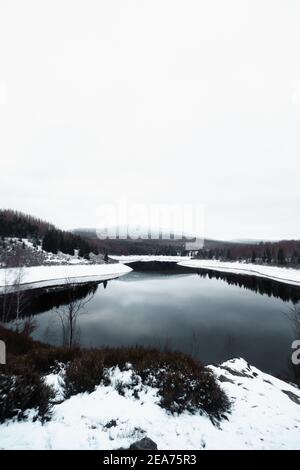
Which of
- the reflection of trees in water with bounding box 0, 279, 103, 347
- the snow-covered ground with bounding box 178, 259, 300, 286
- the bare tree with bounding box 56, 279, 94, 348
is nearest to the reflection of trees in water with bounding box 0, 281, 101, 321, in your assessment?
the reflection of trees in water with bounding box 0, 279, 103, 347

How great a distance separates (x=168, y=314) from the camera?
2370 cm

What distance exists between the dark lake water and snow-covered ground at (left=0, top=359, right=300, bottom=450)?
704cm

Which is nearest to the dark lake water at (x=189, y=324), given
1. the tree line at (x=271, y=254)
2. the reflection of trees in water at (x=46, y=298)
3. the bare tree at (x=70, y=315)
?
the reflection of trees in water at (x=46, y=298)

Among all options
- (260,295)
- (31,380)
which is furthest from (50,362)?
(260,295)

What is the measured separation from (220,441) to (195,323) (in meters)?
17.2

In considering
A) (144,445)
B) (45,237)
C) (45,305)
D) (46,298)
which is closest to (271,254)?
(45,237)

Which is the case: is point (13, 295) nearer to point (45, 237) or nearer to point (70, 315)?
point (70, 315)

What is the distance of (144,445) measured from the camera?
3.77m

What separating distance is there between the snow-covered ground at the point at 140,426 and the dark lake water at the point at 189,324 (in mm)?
7042

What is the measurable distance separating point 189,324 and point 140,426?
17070 millimetres

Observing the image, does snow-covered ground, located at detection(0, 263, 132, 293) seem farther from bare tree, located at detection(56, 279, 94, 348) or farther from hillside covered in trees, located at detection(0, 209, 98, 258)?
hillside covered in trees, located at detection(0, 209, 98, 258)

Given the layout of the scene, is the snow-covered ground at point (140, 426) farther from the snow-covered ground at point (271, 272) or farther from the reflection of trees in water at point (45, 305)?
the snow-covered ground at point (271, 272)

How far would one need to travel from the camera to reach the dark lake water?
1530cm

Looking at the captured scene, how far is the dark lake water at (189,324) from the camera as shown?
602 inches
